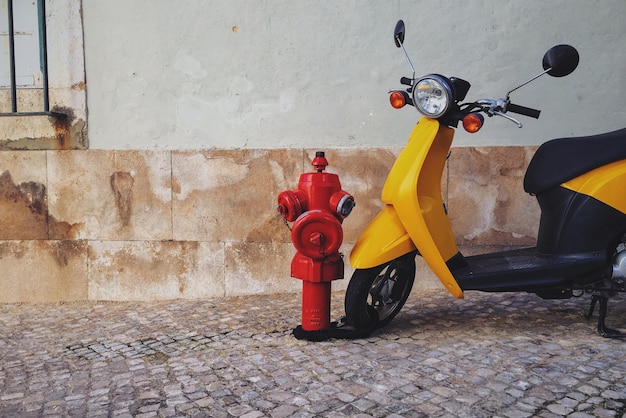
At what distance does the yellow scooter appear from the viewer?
3.34m

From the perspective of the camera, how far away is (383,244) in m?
3.37

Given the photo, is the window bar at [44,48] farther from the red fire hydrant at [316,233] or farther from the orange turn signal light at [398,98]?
the orange turn signal light at [398,98]

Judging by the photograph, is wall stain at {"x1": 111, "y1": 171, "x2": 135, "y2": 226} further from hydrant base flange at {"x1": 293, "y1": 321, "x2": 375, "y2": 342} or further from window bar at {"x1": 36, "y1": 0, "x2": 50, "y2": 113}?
hydrant base flange at {"x1": 293, "y1": 321, "x2": 375, "y2": 342}

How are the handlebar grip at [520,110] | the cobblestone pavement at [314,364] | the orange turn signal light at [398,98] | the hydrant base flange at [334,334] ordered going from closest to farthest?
the cobblestone pavement at [314,364] < the handlebar grip at [520,110] < the orange turn signal light at [398,98] < the hydrant base flange at [334,334]

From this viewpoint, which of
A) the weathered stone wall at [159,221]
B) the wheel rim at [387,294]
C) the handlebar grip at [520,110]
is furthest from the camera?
the weathered stone wall at [159,221]

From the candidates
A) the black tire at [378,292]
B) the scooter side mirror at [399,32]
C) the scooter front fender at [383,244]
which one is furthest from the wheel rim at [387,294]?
the scooter side mirror at [399,32]

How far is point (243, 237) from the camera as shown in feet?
15.9

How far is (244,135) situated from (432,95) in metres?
2.02

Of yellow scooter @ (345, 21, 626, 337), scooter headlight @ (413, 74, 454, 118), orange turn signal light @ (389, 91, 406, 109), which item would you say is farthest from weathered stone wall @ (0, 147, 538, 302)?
scooter headlight @ (413, 74, 454, 118)

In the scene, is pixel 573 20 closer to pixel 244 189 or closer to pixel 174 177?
pixel 244 189

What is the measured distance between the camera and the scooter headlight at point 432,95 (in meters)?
3.20

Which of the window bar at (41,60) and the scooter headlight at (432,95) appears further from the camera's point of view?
the window bar at (41,60)

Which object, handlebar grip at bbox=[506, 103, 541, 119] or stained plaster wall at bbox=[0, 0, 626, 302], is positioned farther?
stained plaster wall at bbox=[0, 0, 626, 302]

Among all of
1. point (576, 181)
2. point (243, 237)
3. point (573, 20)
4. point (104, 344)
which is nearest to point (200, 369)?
point (104, 344)
